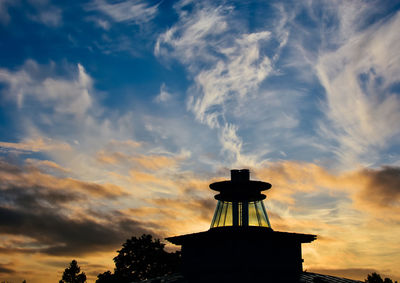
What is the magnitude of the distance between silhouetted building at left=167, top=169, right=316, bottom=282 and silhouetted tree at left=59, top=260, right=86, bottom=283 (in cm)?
7257

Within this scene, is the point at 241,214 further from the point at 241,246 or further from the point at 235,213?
the point at 241,246

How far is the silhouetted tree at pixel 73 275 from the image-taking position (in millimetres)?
90875

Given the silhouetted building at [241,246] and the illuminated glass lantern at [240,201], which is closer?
the silhouetted building at [241,246]

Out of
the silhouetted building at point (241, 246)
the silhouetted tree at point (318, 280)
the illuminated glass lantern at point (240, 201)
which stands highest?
the illuminated glass lantern at point (240, 201)

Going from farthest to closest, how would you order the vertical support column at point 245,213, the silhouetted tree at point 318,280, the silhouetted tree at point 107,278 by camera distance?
1. the silhouetted tree at point 107,278
2. the vertical support column at point 245,213
3. the silhouetted tree at point 318,280

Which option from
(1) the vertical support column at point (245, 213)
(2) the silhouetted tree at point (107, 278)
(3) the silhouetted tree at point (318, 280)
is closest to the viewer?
(3) the silhouetted tree at point (318, 280)

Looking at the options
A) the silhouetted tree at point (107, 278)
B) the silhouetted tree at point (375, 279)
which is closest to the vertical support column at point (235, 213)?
the silhouetted tree at point (107, 278)

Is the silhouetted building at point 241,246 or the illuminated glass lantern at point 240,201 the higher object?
the illuminated glass lantern at point 240,201

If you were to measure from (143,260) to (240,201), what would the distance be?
4084 centimetres

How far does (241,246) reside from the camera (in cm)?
2572

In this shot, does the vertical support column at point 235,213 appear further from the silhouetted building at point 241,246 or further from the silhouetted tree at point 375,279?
the silhouetted tree at point 375,279

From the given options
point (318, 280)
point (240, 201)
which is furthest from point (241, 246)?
point (318, 280)

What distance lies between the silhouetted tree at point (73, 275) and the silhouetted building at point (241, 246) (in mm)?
72566

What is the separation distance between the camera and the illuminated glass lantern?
28.4m
